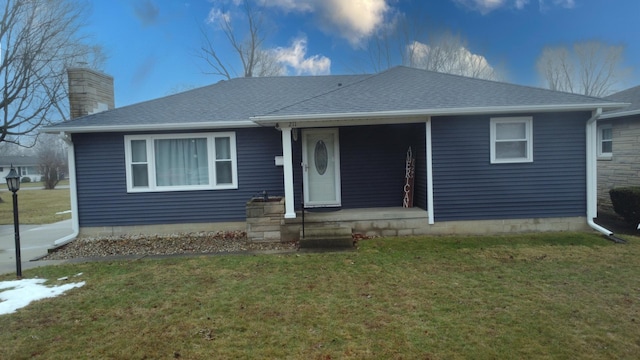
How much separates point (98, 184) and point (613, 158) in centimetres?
1354

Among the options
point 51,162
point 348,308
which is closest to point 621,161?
point 348,308

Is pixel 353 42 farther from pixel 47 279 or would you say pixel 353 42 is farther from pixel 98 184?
pixel 47 279

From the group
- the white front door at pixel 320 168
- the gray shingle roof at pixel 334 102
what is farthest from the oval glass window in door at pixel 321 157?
the gray shingle roof at pixel 334 102

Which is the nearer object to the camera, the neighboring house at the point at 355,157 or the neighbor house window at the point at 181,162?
the neighboring house at the point at 355,157

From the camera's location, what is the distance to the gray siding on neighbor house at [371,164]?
30.2 feet

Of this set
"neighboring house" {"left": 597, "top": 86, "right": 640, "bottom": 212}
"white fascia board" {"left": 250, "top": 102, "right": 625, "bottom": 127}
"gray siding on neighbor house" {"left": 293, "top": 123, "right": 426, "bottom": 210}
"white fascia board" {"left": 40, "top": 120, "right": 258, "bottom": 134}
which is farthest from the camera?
"neighboring house" {"left": 597, "top": 86, "right": 640, "bottom": 212}

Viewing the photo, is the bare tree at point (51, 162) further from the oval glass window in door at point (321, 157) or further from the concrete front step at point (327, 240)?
the concrete front step at point (327, 240)

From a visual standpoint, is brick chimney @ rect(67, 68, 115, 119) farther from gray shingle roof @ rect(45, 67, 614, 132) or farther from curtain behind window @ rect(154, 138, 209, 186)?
curtain behind window @ rect(154, 138, 209, 186)

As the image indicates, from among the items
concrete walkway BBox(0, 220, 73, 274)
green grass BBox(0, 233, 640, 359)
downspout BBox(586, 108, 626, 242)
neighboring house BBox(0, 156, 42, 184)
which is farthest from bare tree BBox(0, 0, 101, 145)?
neighboring house BBox(0, 156, 42, 184)

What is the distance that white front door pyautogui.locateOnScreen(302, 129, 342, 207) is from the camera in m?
9.31

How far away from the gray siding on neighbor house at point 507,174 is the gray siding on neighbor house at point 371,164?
1.48 metres

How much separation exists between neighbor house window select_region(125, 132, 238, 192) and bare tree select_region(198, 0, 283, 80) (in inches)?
647

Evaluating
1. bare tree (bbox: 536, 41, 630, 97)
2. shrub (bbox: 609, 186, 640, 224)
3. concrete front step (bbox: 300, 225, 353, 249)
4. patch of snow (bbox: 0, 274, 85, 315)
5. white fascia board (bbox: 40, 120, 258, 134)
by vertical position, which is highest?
bare tree (bbox: 536, 41, 630, 97)

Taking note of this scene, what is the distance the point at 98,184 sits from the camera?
8672mm
